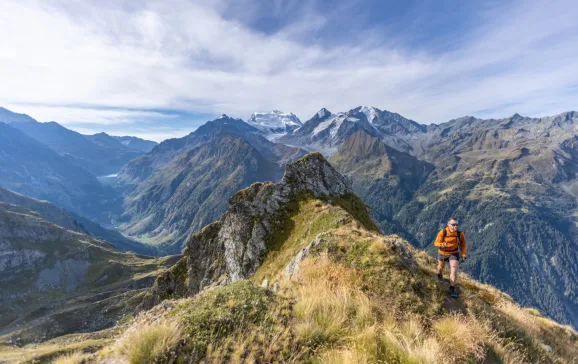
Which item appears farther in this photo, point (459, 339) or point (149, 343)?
point (459, 339)

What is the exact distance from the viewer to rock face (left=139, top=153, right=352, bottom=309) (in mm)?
41344

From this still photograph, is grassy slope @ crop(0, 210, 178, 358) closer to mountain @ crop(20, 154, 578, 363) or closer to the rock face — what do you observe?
the rock face

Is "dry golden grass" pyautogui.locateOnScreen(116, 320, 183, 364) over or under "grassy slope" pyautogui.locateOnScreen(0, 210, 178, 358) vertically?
over

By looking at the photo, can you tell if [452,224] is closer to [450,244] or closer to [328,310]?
[450,244]

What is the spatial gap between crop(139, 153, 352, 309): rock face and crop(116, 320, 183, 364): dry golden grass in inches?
1303

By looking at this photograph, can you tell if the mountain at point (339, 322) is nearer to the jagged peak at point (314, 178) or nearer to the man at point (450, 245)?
the man at point (450, 245)

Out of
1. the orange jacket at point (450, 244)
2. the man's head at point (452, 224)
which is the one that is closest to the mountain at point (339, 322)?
the orange jacket at point (450, 244)

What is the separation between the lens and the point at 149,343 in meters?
6.02

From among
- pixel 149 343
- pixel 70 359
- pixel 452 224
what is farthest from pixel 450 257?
pixel 70 359

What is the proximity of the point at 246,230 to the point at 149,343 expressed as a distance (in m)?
38.2

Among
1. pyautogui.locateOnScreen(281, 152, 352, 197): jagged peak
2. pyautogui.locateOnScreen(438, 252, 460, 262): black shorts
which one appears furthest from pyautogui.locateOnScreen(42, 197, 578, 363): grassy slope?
pyautogui.locateOnScreen(281, 152, 352, 197): jagged peak

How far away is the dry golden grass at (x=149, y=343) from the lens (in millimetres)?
5859

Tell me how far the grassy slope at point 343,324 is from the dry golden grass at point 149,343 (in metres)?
0.02

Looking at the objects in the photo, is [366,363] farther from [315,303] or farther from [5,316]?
[5,316]
